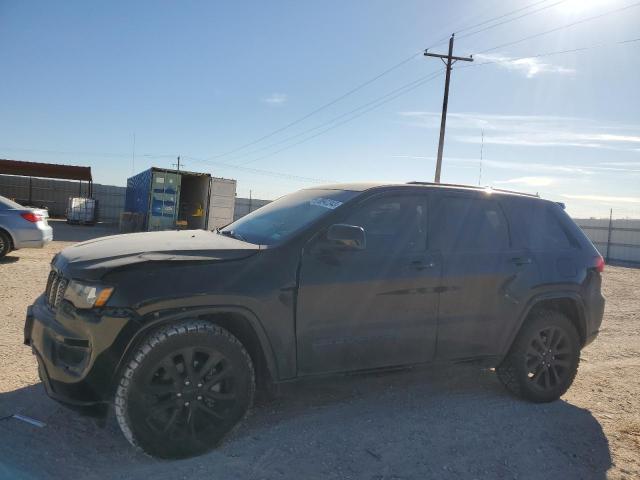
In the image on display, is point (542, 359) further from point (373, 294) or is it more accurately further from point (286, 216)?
point (286, 216)

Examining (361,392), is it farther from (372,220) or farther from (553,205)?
(553,205)

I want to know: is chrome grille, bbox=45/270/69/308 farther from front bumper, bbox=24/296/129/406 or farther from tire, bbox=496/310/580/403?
tire, bbox=496/310/580/403

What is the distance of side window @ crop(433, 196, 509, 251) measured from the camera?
4156mm

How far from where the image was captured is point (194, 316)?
3.16 m

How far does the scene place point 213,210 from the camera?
75.9ft

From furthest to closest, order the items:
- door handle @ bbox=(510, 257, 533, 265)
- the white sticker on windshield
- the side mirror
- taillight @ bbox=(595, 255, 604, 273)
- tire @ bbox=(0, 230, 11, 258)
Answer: tire @ bbox=(0, 230, 11, 258) → taillight @ bbox=(595, 255, 604, 273) → door handle @ bbox=(510, 257, 533, 265) → the white sticker on windshield → the side mirror

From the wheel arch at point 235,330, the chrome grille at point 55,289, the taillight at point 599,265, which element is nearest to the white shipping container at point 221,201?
the taillight at point 599,265

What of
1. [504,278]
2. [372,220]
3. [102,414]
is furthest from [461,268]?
[102,414]

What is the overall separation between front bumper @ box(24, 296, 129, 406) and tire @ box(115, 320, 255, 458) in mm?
118

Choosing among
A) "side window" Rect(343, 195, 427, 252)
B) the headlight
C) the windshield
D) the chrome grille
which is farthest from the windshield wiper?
the chrome grille

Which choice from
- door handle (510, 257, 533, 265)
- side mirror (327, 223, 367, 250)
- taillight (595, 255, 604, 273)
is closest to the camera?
side mirror (327, 223, 367, 250)

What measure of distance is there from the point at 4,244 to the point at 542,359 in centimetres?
1035

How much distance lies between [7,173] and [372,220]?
34.4 m

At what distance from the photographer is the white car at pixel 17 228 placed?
34.6ft
